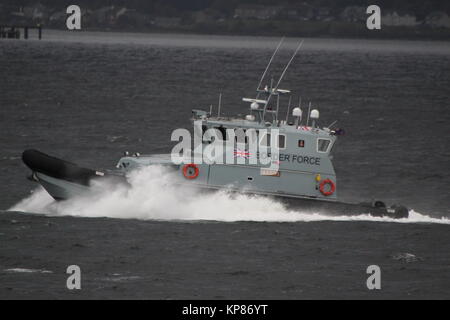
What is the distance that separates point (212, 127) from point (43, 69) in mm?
91455

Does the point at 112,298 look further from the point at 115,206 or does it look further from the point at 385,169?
the point at 385,169

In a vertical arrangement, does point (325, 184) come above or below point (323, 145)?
below

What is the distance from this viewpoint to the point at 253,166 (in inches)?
1453

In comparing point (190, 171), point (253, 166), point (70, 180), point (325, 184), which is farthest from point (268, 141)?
point (70, 180)

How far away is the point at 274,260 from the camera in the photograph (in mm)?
32719

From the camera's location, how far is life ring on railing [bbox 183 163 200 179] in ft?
120

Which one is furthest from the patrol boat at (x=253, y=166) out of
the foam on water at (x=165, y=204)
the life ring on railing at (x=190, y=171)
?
the foam on water at (x=165, y=204)

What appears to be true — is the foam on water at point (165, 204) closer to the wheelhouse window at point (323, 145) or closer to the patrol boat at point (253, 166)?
the patrol boat at point (253, 166)

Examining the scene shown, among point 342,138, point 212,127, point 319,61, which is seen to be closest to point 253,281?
point 212,127

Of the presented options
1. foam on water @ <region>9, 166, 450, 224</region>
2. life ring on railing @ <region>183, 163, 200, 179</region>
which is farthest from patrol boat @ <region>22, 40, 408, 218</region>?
foam on water @ <region>9, 166, 450, 224</region>

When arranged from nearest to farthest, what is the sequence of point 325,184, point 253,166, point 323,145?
point 253,166
point 323,145
point 325,184

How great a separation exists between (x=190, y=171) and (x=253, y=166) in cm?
209

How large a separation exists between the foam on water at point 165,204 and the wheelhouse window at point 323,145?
7.14 feet

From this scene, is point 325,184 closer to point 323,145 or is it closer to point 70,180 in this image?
point 323,145
